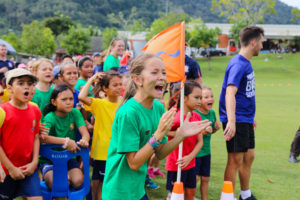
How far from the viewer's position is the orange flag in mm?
4078

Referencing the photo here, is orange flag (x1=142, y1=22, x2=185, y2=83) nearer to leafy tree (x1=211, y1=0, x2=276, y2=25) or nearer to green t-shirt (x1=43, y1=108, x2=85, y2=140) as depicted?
green t-shirt (x1=43, y1=108, x2=85, y2=140)

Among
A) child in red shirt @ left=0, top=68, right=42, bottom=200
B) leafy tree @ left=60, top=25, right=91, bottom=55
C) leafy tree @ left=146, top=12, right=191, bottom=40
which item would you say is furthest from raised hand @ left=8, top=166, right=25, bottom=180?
leafy tree @ left=60, top=25, right=91, bottom=55

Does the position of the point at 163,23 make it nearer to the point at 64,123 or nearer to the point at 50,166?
the point at 64,123

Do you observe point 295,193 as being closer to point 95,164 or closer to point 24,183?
point 95,164

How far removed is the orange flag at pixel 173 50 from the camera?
13.4 ft

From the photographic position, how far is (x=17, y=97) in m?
3.71

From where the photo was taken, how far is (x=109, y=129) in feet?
14.6

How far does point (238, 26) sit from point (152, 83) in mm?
A: 59732

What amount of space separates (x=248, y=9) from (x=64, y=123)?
237 feet

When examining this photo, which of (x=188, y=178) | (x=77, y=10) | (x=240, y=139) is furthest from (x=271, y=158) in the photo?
(x=77, y=10)

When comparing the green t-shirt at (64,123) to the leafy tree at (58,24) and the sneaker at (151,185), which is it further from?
the leafy tree at (58,24)

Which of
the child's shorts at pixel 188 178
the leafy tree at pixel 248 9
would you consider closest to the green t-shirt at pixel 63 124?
the child's shorts at pixel 188 178

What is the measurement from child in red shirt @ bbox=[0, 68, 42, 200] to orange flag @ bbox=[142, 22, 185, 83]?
4.72ft

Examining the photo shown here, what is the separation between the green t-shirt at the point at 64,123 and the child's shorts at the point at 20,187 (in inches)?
27.8
